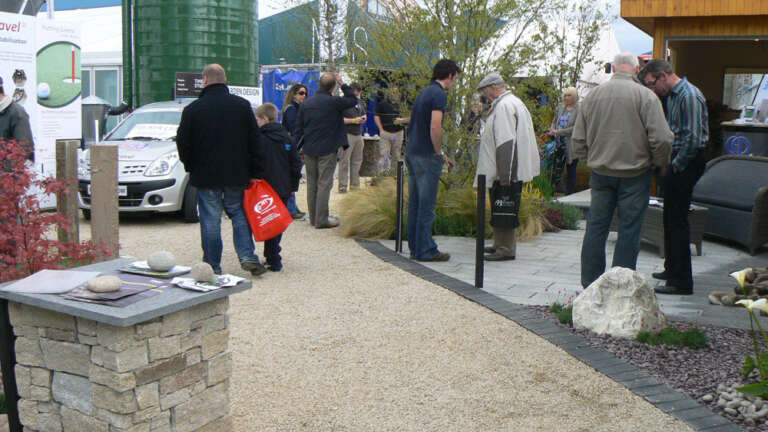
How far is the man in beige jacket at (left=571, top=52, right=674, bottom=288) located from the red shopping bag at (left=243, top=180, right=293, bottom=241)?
108 inches

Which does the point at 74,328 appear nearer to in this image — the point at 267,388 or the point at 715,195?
the point at 267,388

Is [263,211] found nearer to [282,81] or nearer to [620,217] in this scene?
[620,217]

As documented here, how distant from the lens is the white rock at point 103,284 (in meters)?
3.20

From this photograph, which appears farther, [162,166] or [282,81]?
[282,81]

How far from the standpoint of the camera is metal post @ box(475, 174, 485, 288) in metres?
6.71

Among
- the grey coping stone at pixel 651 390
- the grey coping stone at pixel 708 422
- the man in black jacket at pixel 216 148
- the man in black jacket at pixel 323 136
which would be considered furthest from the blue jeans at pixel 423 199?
the grey coping stone at pixel 708 422

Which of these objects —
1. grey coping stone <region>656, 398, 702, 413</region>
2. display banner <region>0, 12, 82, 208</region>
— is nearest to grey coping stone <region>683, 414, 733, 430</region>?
grey coping stone <region>656, 398, 702, 413</region>

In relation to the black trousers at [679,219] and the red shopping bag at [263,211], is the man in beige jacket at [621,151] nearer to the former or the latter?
the black trousers at [679,219]

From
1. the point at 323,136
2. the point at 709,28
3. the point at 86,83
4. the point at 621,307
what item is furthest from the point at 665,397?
the point at 86,83

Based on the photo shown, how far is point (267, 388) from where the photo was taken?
14.5 ft

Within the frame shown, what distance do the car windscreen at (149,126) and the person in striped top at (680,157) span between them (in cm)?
721

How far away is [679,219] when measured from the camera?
6430 millimetres

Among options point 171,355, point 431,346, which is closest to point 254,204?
point 431,346

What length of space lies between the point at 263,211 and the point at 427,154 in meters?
1.77
